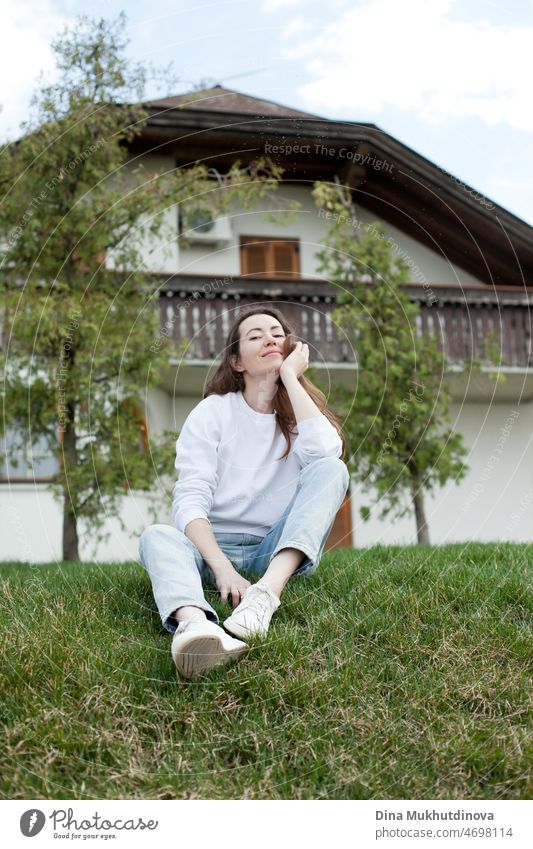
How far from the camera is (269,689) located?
3.03 meters

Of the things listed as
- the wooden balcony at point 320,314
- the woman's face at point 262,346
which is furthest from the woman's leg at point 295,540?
the wooden balcony at point 320,314

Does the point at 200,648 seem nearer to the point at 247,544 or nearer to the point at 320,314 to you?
the point at 247,544

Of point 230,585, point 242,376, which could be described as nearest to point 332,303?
point 242,376

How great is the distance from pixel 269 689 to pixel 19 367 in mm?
5707

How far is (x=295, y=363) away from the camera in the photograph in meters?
4.07

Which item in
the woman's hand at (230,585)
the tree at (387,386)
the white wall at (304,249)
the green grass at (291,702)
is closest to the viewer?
the green grass at (291,702)

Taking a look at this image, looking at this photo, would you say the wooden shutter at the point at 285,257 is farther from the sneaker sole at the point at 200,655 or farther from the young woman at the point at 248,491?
the sneaker sole at the point at 200,655

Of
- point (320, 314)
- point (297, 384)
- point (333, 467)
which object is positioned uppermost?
point (320, 314)

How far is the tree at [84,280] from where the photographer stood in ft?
26.0

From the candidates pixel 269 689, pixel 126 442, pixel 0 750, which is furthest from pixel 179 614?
pixel 126 442

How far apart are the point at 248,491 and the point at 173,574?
2.23 feet

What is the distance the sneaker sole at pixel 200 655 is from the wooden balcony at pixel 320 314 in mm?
8168

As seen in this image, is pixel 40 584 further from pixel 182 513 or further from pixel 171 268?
pixel 171 268

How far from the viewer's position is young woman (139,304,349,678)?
3.34 metres
